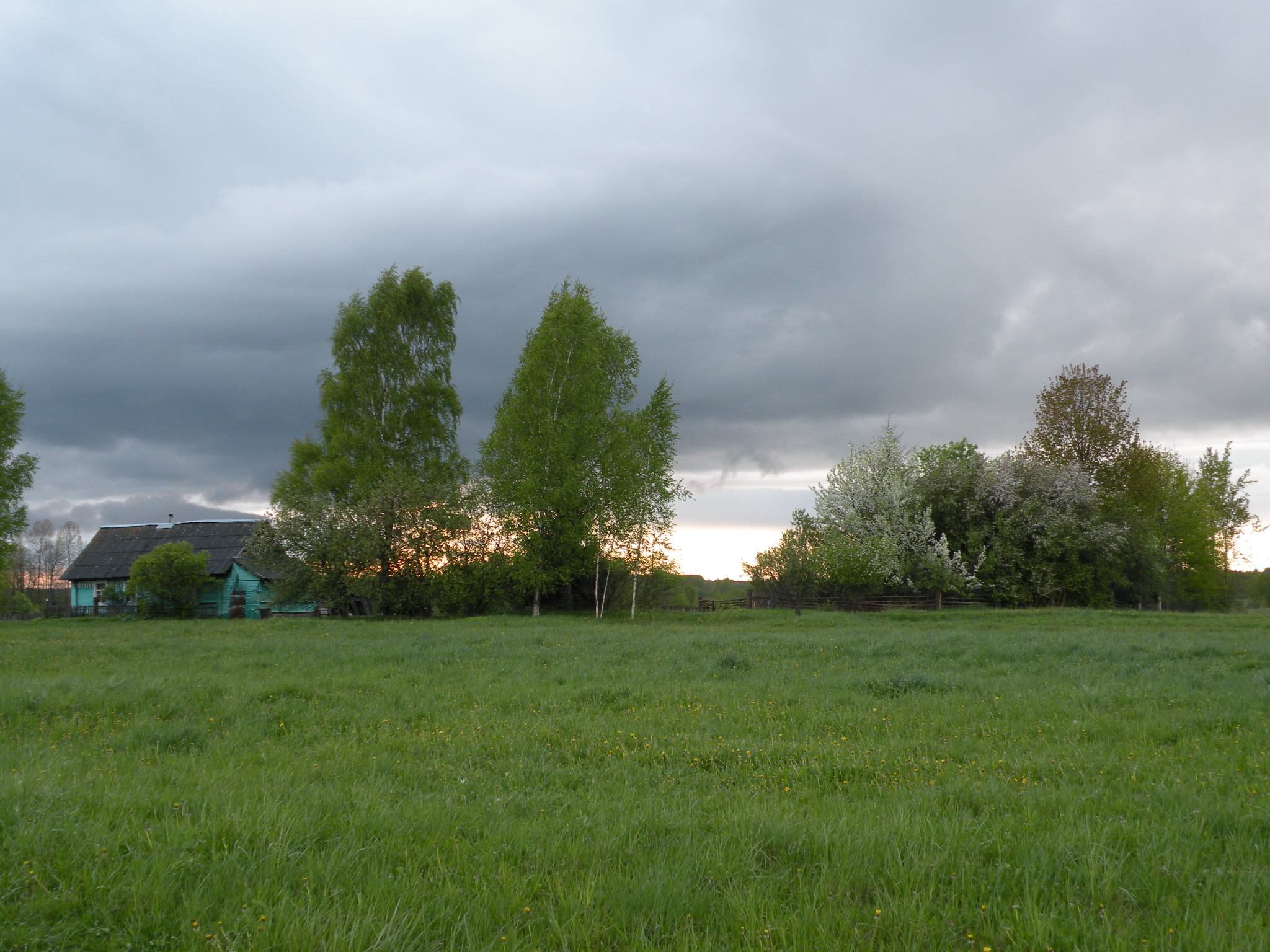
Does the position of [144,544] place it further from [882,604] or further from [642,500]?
[882,604]

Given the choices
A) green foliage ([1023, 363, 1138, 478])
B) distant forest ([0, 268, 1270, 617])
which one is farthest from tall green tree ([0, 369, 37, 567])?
green foliage ([1023, 363, 1138, 478])

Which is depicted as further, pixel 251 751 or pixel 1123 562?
pixel 1123 562

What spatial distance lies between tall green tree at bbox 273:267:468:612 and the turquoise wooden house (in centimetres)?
925

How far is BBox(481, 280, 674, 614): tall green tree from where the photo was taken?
30.5 metres

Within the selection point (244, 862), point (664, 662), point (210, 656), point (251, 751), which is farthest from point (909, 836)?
point (210, 656)

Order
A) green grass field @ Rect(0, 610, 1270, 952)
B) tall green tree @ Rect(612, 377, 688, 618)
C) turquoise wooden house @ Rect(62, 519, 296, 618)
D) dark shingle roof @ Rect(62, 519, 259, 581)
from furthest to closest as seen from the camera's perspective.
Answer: dark shingle roof @ Rect(62, 519, 259, 581)
turquoise wooden house @ Rect(62, 519, 296, 618)
tall green tree @ Rect(612, 377, 688, 618)
green grass field @ Rect(0, 610, 1270, 952)

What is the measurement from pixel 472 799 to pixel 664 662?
881 cm

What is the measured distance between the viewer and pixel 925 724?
344 inches

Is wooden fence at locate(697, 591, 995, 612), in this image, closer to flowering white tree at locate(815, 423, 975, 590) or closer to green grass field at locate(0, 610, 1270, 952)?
flowering white tree at locate(815, 423, 975, 590)

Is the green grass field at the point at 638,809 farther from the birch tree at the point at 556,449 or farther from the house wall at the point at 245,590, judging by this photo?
the house wall at the point at 245,590

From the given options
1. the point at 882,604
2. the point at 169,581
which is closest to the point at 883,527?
the point at 882,604

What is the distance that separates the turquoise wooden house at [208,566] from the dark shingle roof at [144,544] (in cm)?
4

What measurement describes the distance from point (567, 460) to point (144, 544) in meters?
35.9

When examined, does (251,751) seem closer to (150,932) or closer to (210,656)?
(150,932)
